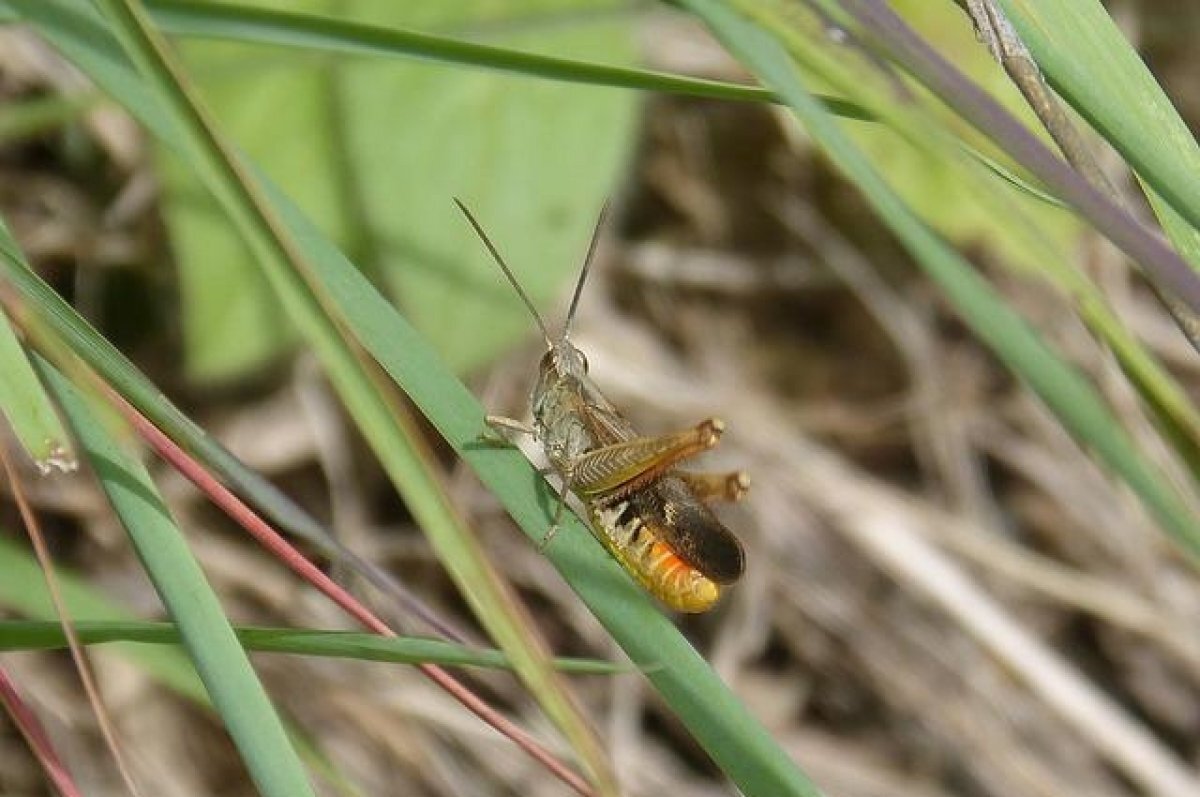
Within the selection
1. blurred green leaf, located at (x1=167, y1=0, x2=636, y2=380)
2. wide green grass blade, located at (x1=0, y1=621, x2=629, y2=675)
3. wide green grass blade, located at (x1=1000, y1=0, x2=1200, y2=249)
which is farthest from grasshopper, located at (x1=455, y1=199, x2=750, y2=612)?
blurred green leaf, located at (x1=167, y1=0, x2=636, y2=380)

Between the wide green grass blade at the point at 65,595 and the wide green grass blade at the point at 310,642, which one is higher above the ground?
the wide green grass blade at the point at 65,595

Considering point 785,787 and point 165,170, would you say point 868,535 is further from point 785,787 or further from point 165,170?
point 785,787

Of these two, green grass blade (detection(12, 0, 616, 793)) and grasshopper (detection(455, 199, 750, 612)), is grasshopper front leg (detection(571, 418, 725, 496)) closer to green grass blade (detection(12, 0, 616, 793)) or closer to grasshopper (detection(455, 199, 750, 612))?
grasshopper (detection(455, 199, 750, 612))

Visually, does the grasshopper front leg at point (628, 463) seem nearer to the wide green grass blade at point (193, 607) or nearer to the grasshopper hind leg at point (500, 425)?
the grasshopper hind leg at point (500, 425)

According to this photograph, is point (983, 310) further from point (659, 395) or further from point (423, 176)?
point (659, 395)

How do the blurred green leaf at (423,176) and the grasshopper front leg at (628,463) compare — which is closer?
the grasshopper front leg at (628,463)

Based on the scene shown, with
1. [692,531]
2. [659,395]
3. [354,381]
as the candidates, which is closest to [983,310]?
[354,381]

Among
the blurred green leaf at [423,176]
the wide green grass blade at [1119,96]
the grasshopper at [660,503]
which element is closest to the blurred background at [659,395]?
the blurred green leaf at [423,176]
